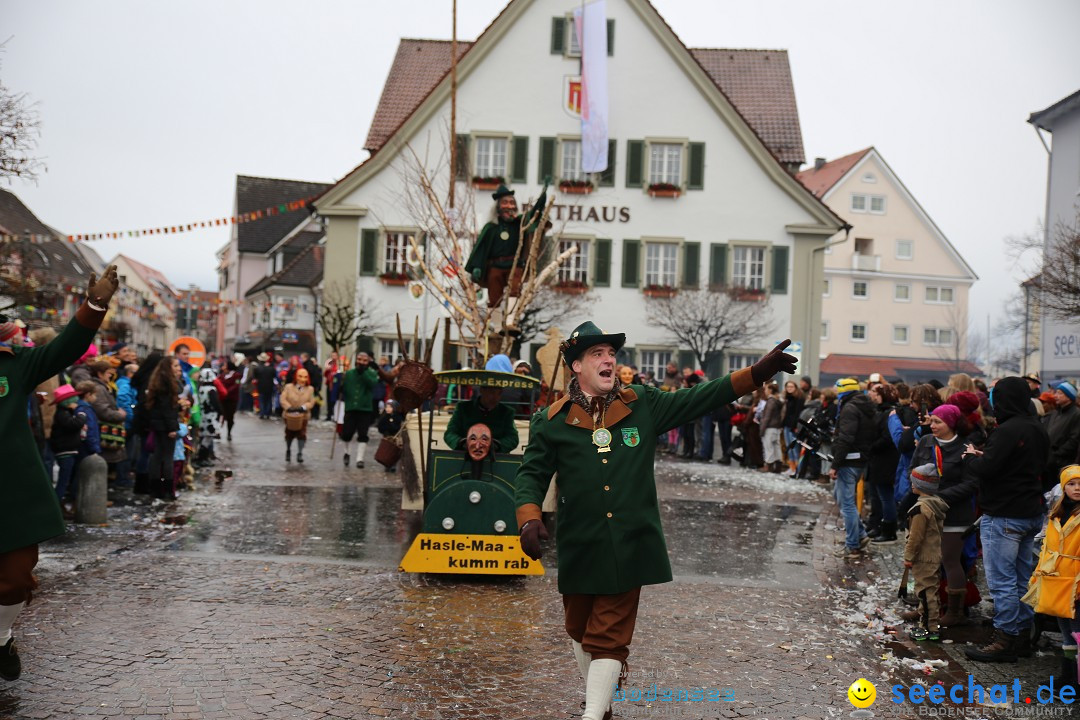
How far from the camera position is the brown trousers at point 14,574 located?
5566mm

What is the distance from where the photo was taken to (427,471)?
9.77 meters

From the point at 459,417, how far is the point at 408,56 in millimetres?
31766

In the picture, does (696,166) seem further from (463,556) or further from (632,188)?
(463,556)

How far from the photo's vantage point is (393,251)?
33594 mm

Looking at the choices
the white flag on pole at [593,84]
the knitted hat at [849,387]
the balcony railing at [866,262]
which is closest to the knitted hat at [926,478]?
the knitted hat at [849,387]

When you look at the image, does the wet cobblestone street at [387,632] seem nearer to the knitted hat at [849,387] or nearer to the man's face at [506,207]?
the knitted hat at [849,387]

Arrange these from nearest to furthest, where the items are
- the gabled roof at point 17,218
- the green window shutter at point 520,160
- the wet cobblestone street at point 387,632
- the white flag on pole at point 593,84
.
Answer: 1. the wet cobblestone street at point 387,632
2. the white flag on pole at point 593,84
3. the green window shutter at point 520,160
4. the gabled roof at point 17,218

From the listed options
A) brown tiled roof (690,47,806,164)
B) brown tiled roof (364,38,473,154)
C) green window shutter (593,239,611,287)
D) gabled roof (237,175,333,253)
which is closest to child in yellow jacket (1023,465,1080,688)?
green window shutter (593,239,611,287)

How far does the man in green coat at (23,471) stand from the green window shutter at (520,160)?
27.8 meters

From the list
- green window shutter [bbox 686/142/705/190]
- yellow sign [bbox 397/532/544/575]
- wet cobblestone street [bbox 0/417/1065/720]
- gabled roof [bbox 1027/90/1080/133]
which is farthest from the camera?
green window shutter [bbox 686/142/705/190]

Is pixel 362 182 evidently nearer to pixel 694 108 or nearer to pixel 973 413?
pixel 694 108

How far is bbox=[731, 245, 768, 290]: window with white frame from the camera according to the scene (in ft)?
110

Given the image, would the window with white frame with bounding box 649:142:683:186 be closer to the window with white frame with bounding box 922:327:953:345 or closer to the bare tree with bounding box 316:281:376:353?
the bare tree with bounding box 316:281:376:353

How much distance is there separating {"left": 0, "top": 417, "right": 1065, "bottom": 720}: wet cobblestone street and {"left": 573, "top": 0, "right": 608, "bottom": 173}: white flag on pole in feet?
72.1
